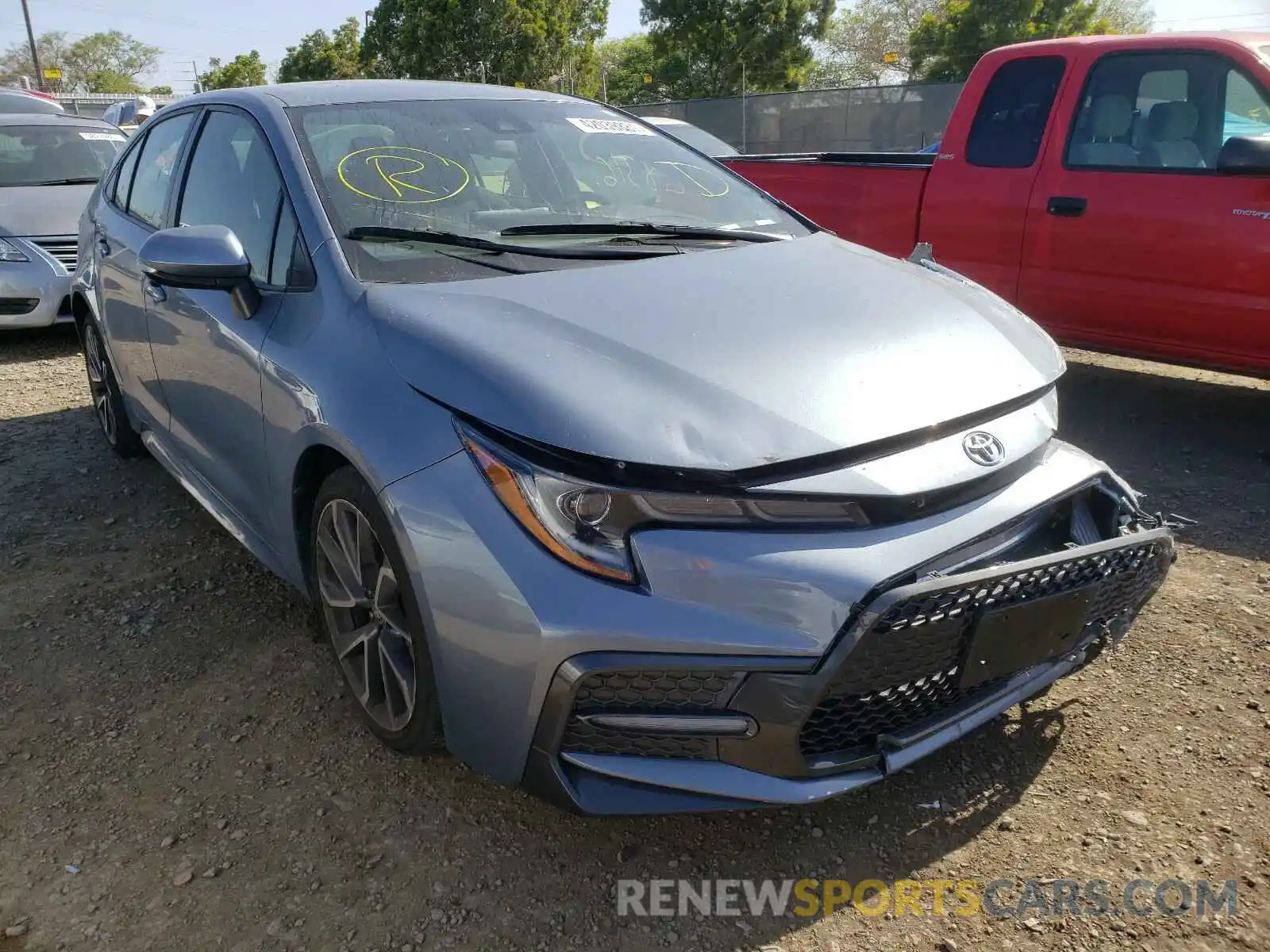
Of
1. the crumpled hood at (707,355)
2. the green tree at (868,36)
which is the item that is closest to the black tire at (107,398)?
the crumpled hood at (707,355)

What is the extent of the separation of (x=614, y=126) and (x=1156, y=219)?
2639 mm

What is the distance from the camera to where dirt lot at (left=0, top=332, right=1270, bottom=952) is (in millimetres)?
1988

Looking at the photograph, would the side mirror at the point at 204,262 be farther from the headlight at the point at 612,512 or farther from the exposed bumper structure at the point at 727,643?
the headlight at the point at 612,512

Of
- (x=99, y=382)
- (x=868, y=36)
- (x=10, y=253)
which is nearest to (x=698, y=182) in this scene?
(x=99, y=382)

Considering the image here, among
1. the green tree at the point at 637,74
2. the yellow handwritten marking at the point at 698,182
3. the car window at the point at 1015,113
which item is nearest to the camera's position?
the yellow handwritten marking at the point at 698,182

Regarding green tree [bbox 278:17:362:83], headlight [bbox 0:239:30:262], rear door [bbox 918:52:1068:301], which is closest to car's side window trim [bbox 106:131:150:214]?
headlight [bbox 0:239:30:262]

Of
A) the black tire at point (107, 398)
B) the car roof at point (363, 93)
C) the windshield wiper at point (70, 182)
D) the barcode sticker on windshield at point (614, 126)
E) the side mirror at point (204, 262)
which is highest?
the car roof at point (363, 93)

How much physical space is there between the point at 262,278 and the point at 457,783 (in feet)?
4.82

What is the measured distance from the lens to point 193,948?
1.95 m

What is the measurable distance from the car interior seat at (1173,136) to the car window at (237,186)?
392 centimetres

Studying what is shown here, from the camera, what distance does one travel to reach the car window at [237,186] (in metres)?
2.78

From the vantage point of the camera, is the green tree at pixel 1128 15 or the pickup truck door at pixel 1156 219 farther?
the green tree at pixel 1128 15

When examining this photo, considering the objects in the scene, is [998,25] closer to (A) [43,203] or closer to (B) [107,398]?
(A) [43,203]

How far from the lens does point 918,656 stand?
1.86m
